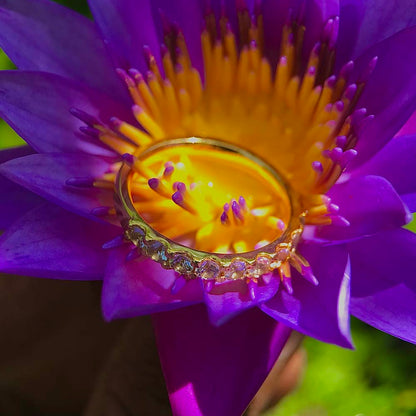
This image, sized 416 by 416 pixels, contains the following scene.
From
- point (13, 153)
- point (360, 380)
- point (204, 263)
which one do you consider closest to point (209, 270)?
point (204, 263)

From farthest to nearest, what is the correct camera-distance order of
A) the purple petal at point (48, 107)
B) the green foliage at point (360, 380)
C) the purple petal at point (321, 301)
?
the green foliage at point (360, 380)
the purple petal at point (48, 107)
the purple petal at point (321, 301)

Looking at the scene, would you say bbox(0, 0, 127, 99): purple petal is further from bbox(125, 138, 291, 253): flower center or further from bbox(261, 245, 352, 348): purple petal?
bbox(261, 245, 352, 348): purple petal

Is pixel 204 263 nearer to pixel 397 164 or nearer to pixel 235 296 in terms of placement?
pixel 235 296

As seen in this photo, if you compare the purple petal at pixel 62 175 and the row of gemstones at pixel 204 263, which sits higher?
the purple petal at pixel 62 175

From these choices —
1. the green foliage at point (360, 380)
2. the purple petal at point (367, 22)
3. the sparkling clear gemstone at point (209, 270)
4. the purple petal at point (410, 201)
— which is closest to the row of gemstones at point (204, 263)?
the sparkling clear gemstone at point (209, 270)

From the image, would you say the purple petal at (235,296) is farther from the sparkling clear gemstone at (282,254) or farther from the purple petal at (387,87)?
the purple petal at (387,87)

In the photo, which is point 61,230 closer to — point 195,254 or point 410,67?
point 195,254

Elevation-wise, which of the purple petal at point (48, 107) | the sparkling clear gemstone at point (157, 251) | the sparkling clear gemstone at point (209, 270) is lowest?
the sparkling clear gemstone at point (209, 270)
